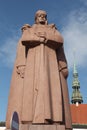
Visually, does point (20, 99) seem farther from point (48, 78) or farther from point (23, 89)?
point (48, 78)

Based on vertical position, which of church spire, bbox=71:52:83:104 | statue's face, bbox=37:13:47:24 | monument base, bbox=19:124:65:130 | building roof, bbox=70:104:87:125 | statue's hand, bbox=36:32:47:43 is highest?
church spire, bbox=71:52:83:104

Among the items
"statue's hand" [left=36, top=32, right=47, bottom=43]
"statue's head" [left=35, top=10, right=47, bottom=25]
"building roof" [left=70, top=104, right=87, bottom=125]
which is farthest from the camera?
"building roof" [left=70, top=104, right=87, bottom=125]

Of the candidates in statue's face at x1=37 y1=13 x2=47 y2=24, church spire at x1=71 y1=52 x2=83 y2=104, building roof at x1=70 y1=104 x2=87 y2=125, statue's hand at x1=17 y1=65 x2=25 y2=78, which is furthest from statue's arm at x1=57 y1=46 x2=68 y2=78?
church spire at x1=71 y1=52 x2=83 y2=104

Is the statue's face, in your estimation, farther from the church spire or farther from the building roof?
the church spire

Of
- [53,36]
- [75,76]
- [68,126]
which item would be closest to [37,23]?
[53,36]

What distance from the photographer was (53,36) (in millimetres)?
9258

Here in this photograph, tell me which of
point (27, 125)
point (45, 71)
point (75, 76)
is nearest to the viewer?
point (27, 125)

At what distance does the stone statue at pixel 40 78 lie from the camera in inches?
325

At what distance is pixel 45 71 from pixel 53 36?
129 centimetres

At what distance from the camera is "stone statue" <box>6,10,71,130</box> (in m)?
8.26

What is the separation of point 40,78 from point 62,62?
141 centimetres

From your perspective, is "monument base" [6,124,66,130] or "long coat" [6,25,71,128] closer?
"monument base" [6,124,66,130]

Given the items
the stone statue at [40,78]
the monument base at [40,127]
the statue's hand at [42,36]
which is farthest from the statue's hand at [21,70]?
the monument base at [40,127]

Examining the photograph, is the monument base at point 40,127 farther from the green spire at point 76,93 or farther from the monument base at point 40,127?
the green spire at point 76,93
